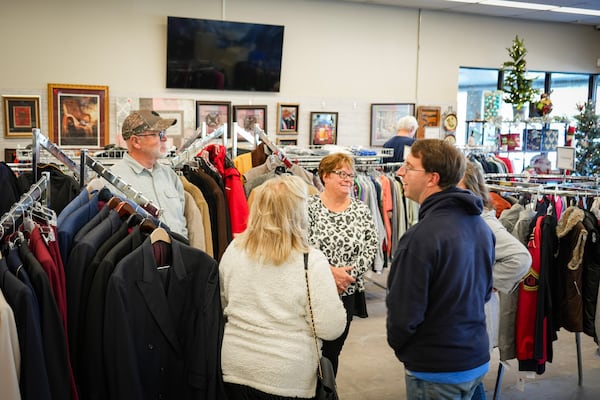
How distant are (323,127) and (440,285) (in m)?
6.91

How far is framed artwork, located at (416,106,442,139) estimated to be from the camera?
9648 mm

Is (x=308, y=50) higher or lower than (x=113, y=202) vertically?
higher

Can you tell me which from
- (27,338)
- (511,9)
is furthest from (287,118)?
(27,338)

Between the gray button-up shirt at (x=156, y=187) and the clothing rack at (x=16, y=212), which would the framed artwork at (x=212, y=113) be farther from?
the clothing rack at (x=16, y=212)

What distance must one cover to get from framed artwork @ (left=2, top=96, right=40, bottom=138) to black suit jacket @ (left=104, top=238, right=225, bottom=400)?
5.77 metres

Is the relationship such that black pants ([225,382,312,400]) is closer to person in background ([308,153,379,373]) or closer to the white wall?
person in background ([308,153,379,373])

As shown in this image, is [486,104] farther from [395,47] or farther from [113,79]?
[113,79]

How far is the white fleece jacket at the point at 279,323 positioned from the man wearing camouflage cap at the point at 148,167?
1148mm

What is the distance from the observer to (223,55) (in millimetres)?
8180

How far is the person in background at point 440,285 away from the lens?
2.18 metres

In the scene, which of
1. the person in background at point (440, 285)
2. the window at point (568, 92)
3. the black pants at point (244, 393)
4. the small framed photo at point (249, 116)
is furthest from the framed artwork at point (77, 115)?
the window at point (568, 92)

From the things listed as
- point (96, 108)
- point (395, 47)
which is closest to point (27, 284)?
point (96, 108)

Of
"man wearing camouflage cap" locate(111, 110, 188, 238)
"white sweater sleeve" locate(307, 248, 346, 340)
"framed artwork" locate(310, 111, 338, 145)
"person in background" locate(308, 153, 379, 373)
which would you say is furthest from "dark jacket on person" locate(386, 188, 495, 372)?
"framed artwork" locate(310, 111, 338, 145)

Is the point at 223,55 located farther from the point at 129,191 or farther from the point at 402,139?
the point at 129,191
